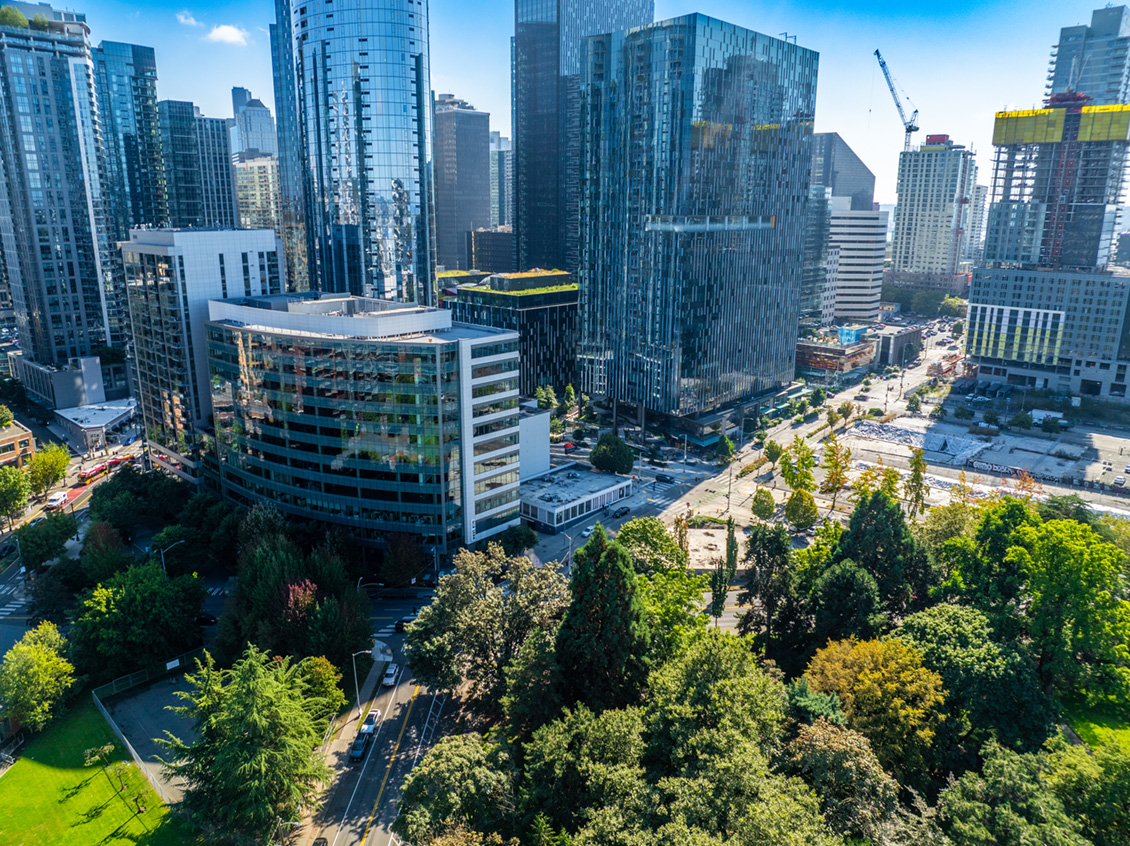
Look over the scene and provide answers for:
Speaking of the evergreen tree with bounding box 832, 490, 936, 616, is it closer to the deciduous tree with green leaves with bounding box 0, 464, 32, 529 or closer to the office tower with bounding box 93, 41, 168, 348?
the deciduous tree with green leaves with bounding box 0, 464, 32, 529

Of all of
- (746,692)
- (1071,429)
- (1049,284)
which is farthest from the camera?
(1049,284)

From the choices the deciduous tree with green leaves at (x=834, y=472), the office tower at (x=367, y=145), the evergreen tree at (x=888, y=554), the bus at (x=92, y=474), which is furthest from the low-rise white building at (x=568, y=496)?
the bus at (x=92, y=474)

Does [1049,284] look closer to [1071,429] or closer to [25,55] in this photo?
[1071,429]

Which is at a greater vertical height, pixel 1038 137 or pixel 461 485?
pixel 1038 137

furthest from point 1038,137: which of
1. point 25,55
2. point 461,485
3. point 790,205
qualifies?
point 25,55

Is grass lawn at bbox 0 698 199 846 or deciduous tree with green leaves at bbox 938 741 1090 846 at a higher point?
deciduous tree with green leaves at bbox 938 741 1090 846

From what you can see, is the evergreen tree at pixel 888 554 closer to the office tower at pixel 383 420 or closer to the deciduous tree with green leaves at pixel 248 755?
the office tower at pixel 383 420

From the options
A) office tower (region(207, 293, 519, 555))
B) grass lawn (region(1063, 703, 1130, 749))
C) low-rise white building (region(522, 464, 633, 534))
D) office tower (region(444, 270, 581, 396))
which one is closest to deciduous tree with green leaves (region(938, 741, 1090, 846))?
grass lawn (region(1063, 703, 1130, 749))
